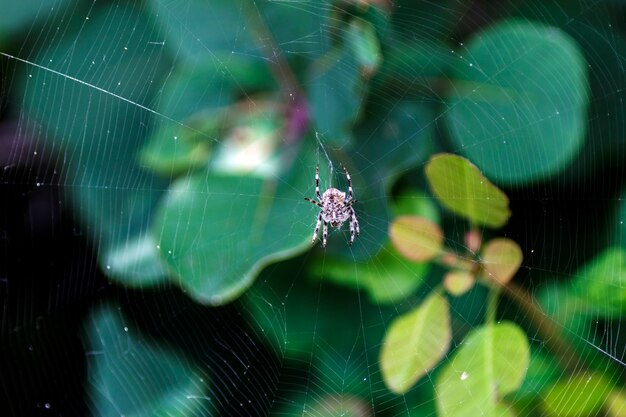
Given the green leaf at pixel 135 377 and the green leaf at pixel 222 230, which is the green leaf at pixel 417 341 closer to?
the green leaf at pixel 222 230

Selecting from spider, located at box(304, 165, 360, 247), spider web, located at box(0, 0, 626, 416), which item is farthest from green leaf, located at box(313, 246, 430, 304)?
spider, located at box(304, 165, 360, 247)

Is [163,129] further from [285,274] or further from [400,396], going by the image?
[400,396]

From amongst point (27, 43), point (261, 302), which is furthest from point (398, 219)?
point (27, 43)

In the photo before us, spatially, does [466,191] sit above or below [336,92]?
below

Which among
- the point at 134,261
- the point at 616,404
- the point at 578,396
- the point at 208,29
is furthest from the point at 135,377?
the point at 616,404

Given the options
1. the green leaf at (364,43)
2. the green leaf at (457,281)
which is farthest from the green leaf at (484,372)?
the green leaf at (364,43)

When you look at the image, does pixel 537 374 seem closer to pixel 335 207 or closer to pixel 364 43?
pixel 364 43

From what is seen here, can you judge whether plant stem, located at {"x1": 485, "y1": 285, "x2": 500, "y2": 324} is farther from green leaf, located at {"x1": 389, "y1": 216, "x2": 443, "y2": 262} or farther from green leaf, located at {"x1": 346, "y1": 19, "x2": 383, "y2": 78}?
green leaf, located at {"x1": 346, "y1": 19, "x2": 383, "y2": 78}
